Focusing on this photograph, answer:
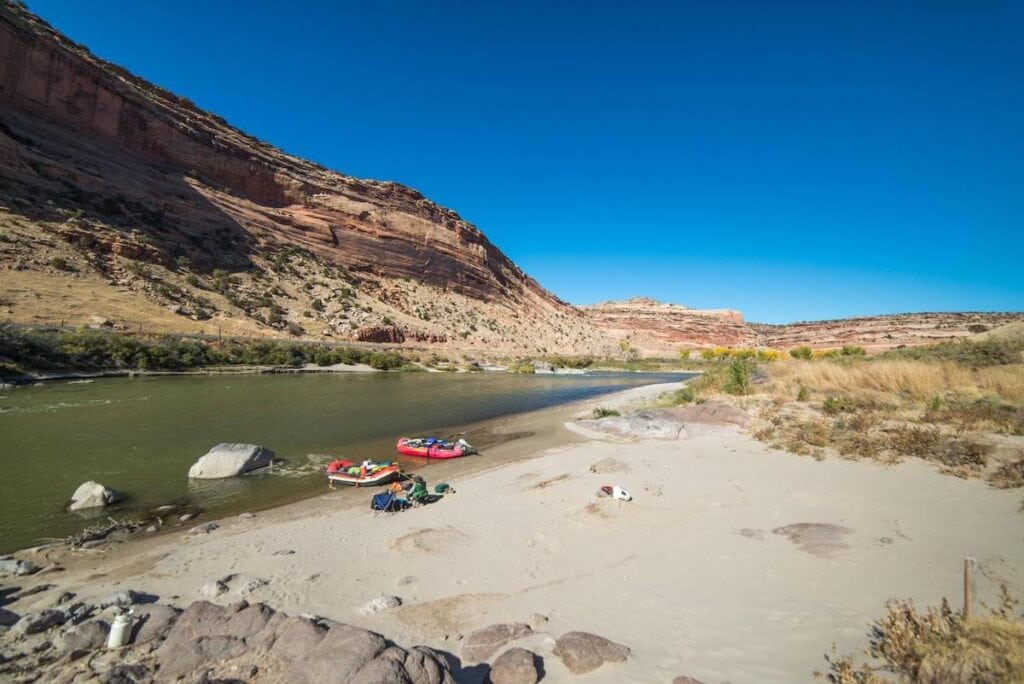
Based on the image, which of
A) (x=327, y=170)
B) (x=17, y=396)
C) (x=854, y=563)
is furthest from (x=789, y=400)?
(x=327, y=170)

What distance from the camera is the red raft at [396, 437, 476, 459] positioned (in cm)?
1188

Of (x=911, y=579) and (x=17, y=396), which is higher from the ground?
(x=911, y=579)

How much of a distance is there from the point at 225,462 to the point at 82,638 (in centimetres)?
650

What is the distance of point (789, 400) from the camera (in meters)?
14.5

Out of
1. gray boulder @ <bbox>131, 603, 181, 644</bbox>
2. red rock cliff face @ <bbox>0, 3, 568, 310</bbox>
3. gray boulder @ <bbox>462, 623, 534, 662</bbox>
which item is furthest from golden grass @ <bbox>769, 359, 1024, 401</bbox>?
red rock cliff face @ <bbox>0, 3, 568, 310</bbox>

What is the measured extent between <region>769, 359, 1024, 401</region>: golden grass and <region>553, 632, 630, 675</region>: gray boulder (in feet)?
45.4

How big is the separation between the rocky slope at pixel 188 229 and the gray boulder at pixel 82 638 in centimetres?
3290

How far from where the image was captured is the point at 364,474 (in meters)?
9.53

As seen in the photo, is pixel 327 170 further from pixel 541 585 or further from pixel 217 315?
pixel 541 585

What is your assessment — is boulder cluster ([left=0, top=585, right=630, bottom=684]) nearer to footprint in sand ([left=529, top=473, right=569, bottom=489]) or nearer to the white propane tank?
the white propane tank

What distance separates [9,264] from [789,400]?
4532 centimetres

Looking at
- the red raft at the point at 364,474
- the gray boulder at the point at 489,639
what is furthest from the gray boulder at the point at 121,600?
the red raft at the point at 364,474

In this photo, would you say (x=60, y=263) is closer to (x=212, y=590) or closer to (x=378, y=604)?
(x=212, y=590)

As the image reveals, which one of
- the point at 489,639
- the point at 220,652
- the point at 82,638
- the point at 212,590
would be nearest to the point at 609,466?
the point at 489,639
